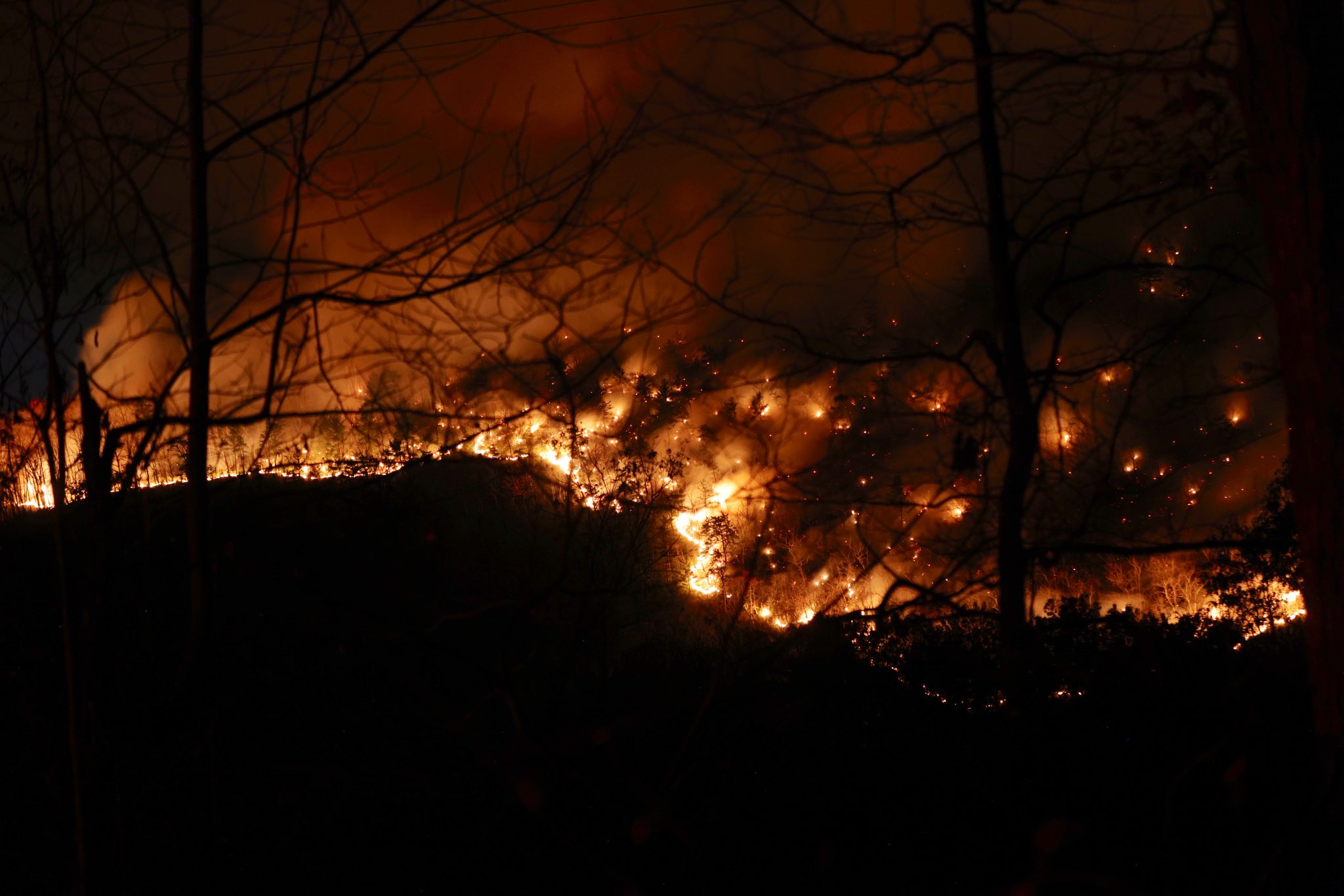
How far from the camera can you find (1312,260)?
6.89 ft

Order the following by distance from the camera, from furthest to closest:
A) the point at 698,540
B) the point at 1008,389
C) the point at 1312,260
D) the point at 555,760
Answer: the point at 698,540, the point at 1008,389, the point at 555,760, the point at 1312,260

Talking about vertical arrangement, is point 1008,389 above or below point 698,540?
above

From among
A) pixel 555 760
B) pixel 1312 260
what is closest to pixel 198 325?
pixel 555 760

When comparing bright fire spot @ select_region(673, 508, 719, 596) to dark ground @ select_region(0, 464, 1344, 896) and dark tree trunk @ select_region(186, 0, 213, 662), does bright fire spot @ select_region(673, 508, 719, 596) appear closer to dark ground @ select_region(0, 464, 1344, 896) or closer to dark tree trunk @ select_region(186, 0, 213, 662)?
dark ground @ select_region(0, 464, 1344, 896)

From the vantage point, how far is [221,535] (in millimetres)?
3242

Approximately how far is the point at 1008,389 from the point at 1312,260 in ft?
3.27

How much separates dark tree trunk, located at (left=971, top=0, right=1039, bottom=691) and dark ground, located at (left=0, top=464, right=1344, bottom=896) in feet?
0.68

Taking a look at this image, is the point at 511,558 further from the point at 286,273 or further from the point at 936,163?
the point at 936,163

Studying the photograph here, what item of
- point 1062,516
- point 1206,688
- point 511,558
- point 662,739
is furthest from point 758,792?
point 511,558

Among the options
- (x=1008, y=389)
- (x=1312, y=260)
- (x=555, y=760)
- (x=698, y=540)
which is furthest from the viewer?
(x=698, y=540)

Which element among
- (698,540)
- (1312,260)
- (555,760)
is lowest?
(555,760)

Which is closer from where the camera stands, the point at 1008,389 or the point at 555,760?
the point at 555,760

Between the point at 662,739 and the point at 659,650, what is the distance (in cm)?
146

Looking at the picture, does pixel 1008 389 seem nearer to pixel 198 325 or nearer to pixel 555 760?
pixel 555 760
